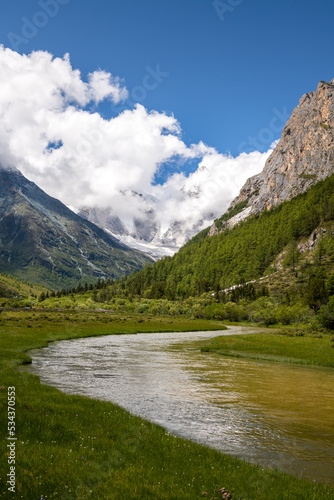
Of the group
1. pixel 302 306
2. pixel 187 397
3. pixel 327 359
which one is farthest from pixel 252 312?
pixel 187 397

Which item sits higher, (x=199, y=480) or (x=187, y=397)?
(x=199, y=480)

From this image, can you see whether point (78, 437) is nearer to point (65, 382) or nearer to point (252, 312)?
point (65, 382)

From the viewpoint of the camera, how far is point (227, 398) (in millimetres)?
26750

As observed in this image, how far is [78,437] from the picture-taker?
47.2ft

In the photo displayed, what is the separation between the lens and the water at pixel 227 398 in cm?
1700

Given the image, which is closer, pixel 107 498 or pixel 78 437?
pixel 107 498

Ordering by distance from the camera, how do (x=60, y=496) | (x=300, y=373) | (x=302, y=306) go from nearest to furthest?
(x=60, y=496) < (x=300, y=373) < (x=302, y=306)

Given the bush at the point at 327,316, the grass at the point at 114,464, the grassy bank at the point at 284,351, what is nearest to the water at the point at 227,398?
the grass at the point at 114,464

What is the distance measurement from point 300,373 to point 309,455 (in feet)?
86.2

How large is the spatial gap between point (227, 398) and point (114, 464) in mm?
17168

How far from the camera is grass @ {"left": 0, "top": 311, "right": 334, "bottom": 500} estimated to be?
9.71 meters

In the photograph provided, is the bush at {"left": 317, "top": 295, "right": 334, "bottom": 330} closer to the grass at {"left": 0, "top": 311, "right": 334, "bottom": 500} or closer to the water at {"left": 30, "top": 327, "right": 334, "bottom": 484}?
the water at {"left": 30, "top": 327, "right": 334, "bottom": 484}

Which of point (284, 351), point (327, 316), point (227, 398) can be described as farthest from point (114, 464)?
point (327, 316)

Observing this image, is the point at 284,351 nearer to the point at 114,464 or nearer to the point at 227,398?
the point at 227,398
